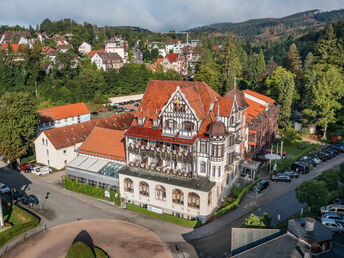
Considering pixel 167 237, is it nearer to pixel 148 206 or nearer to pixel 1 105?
pixel 148 206

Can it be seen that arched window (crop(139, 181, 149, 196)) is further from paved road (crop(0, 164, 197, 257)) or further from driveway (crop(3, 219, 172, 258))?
driveway (crop(3, 219, 172, 258))

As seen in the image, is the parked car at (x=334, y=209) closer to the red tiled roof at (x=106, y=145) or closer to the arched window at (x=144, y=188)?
the arched window at (x=144, y=188)

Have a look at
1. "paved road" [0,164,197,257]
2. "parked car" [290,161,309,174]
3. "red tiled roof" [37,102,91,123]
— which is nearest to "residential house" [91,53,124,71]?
"red tiled roof" [37,102,91,123]

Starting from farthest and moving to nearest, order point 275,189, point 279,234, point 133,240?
point 275,189 < point 133,240 < point 279,234

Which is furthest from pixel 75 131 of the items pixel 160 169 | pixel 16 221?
pixel 160 169

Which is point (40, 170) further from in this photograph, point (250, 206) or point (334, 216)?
point (334, 216)

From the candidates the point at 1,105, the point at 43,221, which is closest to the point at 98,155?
the point at 43,221

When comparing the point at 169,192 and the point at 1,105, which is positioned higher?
the point at 1,105
